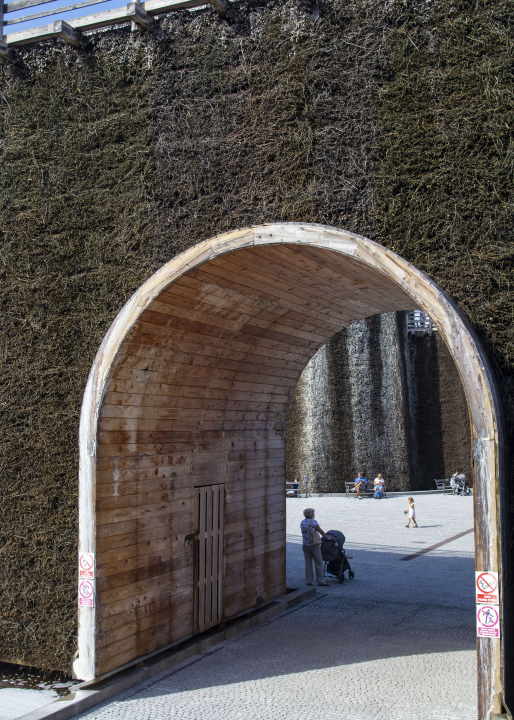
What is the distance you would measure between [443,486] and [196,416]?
22.5 meters

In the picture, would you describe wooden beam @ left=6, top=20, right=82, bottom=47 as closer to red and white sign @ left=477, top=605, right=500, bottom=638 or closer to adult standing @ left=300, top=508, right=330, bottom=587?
red and white sign @ left=477, top=605, right=500, bottom=638

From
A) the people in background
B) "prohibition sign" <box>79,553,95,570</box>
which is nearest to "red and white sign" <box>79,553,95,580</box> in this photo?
"prohibition sign" <box>79,553,95,570</box>

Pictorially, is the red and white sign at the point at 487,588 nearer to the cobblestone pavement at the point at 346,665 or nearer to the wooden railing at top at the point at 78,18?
the cobblestone pavement at the point at 346,665

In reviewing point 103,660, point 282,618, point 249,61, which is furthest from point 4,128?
point 282,618

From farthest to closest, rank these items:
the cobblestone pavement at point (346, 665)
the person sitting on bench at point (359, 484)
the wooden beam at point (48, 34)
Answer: the person sitting on bench at point (359, 484) → the wooden beam at point (48, 34) → the cobblestone pavement at point (346, 665)

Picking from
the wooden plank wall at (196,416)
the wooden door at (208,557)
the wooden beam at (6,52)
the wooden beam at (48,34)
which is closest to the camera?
the wooden plank wall at (196,416)

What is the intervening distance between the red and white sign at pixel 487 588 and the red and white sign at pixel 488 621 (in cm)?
4

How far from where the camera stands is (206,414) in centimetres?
801

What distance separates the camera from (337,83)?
20.4 ft

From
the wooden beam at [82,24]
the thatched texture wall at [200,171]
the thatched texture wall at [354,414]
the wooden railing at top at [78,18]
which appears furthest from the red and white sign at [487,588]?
the thatched texture wall at [354,414]

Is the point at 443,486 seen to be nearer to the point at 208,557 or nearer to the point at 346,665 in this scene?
the point at 208,557

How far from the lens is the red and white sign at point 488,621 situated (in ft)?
16.2

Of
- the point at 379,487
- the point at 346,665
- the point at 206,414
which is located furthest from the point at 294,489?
the point at 346,665

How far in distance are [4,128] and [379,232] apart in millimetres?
4412
